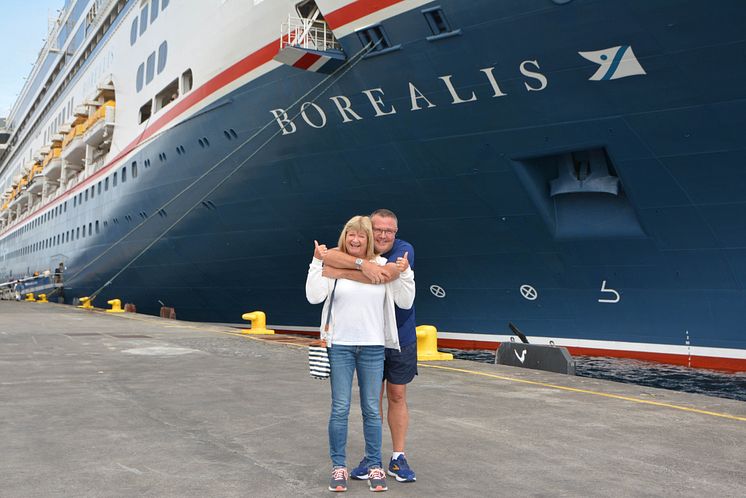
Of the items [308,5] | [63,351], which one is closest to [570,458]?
[63,351]

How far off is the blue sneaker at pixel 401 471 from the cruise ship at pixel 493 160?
8613mm

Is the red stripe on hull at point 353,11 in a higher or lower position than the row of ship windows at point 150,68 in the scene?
lower

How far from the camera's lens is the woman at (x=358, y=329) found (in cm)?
404

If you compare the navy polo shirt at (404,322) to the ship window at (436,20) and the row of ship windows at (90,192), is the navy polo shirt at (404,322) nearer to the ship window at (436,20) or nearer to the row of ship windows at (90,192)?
the ship window at (436,20)

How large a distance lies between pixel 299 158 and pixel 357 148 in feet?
5.73

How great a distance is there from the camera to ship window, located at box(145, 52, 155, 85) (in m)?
23.4

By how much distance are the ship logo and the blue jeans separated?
330 inches

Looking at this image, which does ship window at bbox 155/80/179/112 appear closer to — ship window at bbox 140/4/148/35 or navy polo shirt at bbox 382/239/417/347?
ship window at bbox 140/4/148/35

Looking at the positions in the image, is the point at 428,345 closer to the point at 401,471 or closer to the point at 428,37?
the point at 428,37

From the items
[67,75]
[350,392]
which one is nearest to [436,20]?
[350,392]

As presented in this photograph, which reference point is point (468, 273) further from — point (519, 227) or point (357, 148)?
point (357, 148)

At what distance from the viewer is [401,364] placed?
4.27 metres

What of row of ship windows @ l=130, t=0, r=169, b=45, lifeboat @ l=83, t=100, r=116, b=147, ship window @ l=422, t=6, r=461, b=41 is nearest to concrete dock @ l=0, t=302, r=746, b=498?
ship window @ l=422, t=6, r=461, b=41

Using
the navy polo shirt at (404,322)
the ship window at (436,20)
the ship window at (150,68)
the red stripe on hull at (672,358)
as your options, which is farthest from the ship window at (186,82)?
the navy polo shirt at (404,322)
